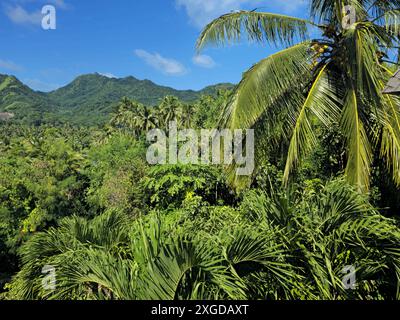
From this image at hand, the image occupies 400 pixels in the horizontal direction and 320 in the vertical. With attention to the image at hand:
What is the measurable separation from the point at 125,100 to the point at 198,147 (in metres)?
41.5

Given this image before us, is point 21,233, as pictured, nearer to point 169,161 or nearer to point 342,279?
point 169,161

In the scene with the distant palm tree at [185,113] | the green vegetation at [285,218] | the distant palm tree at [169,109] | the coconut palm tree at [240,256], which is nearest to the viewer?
the coconut palm tree at [240,256]

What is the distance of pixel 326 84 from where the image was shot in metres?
6.15

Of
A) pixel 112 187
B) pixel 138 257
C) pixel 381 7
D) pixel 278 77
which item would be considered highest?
pixel 381 7

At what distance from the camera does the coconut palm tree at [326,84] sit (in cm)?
527

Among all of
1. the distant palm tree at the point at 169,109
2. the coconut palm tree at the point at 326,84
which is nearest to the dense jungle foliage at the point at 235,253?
the coconut palm tree at the point at 326,84

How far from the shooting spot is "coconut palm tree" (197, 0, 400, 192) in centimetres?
527

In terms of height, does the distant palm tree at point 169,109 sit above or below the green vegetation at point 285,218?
above

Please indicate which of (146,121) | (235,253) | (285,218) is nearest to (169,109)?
(146,121)

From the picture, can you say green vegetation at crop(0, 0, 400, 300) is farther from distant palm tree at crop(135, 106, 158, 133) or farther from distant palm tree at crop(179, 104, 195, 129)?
distant palm tree at crop(135, 106, 158, 133)

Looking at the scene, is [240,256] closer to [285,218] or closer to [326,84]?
[285,218]

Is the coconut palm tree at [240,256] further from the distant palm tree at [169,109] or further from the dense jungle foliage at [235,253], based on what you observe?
the distant palm tree at [169,109]
